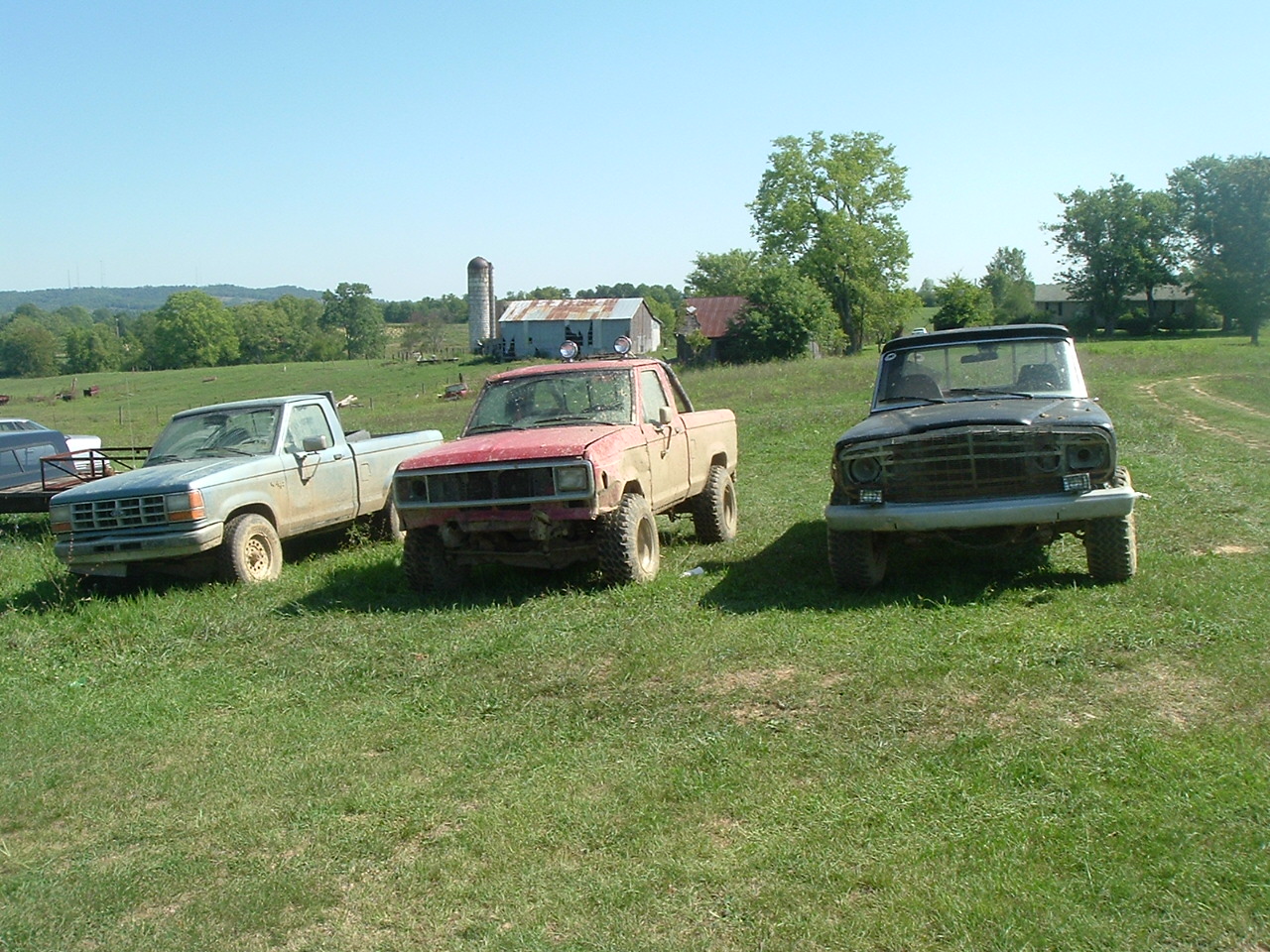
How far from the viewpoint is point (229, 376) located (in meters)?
69.2

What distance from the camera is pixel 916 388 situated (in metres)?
8.96

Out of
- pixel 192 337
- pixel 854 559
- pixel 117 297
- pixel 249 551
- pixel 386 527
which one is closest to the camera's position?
pixel 854 559

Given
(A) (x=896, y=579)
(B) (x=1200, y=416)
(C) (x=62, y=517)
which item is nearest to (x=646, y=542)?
(A) (x=896, y=579)

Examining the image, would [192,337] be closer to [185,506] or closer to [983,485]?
[185,506]

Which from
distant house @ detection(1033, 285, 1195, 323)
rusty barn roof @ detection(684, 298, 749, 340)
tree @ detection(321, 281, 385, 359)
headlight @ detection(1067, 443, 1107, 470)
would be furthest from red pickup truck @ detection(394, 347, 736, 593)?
tree @ detection(321, 281, 385, 359)

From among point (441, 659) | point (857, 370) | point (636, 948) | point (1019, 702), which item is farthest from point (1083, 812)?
point (857, 370)

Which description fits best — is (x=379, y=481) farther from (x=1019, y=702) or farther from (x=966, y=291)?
(x=966, y=291)

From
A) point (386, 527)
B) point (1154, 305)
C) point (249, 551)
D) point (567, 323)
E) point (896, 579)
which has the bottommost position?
point (896, 579)

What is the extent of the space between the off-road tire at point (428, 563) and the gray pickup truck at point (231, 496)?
1875mm

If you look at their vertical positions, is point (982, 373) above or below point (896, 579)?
above

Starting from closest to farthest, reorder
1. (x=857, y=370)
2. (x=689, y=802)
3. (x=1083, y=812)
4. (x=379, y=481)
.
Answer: (x=1083, y=812) → (x=689, y=802) → (x=379, y=481) → (x=857, y=370)

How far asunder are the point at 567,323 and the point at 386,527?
2869 inches

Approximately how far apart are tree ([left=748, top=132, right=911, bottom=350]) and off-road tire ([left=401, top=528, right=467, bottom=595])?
62.1 metres

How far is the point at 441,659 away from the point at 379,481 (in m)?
5.27
